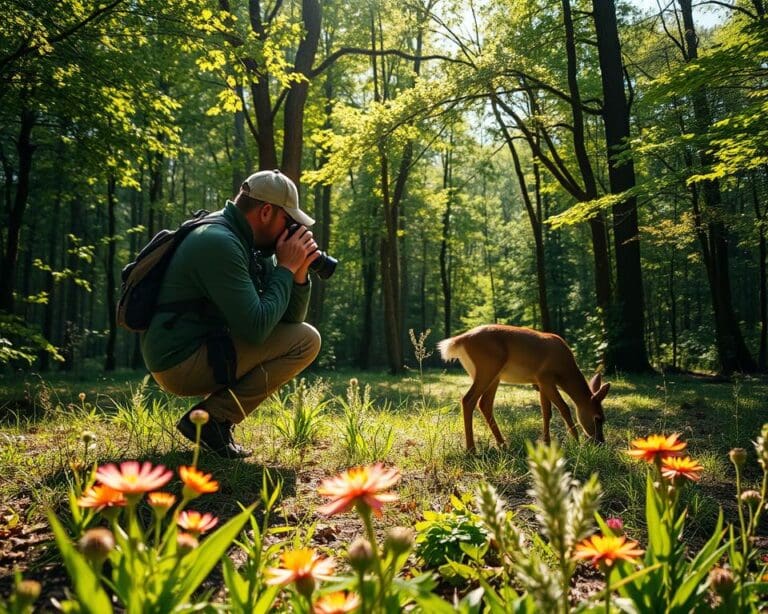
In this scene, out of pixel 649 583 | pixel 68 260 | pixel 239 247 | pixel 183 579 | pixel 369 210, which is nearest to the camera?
pixel 183 579

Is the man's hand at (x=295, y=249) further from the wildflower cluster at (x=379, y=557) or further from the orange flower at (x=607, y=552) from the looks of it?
the orange flower at (x=607, y=552)

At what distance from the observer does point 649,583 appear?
123 cm

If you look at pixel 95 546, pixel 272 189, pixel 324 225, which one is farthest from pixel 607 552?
pixel 324 225

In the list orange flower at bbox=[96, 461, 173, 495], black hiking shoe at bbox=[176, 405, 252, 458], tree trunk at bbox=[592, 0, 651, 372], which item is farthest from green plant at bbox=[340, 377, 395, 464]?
tree trunk at bbox=[592, 0, 651, 372]

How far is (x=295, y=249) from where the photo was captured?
3477 mm

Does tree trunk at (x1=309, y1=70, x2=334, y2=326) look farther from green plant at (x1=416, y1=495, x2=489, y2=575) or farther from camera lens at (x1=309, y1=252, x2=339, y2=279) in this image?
green plant at (x1=416, y1=495, x2=489, y2=575)

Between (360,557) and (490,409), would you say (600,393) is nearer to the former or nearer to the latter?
(490,409)

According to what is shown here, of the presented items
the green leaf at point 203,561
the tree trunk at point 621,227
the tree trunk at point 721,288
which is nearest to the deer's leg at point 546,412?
the green leaf at point 203,561

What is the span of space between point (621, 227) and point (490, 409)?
Answer: 8839 millimetres

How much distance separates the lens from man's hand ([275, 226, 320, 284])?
3459 mm

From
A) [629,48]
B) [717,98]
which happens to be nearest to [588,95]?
[629,48]

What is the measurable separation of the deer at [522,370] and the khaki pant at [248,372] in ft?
4.44

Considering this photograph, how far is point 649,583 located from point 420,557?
3.40ft

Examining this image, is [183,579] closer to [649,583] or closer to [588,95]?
[649,583]
